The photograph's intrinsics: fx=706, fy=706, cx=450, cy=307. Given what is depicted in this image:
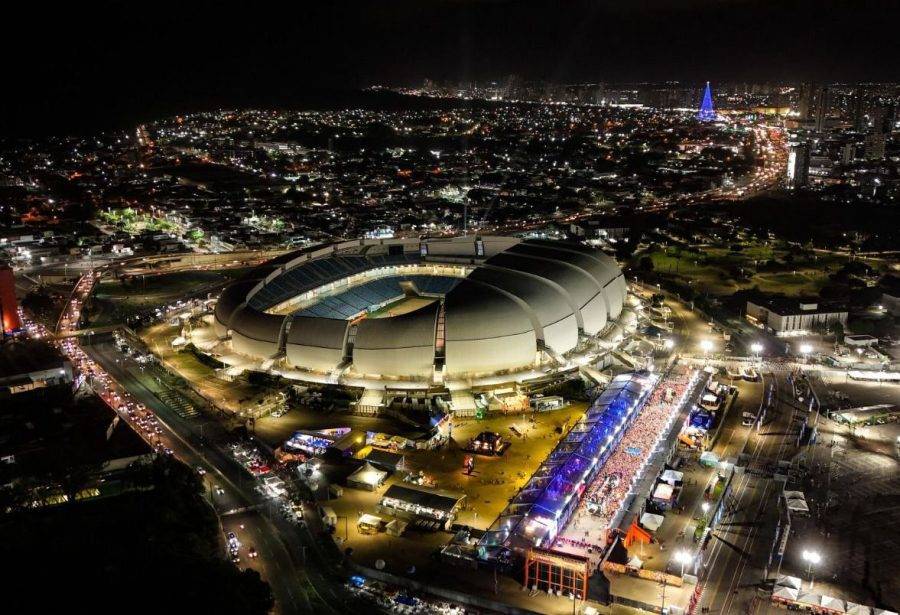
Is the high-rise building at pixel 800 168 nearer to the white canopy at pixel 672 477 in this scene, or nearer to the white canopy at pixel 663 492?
the white canopy at pixel 672 477

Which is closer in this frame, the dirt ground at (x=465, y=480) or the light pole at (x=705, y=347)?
the dirt ground at (x=465, y=480)

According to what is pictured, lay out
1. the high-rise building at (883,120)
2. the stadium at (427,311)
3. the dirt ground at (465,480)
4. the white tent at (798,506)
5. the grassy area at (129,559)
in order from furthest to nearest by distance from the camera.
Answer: the high-rise building at (883,120) → the stadium at (427,311) → the white tent at (798,506) → the dirt ground at (465,480) → the grassy area at (129,559)

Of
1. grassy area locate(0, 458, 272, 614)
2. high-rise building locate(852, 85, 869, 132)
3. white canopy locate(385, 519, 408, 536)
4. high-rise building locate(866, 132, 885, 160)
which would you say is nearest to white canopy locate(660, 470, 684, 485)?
white canopy locate(385, 519, 408, 536)

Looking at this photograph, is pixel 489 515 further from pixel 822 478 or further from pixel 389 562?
pixel 822 478

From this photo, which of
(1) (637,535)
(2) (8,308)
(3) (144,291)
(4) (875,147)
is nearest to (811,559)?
(1) (637,535)

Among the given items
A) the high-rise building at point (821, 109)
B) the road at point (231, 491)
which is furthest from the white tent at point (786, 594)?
the high-rise building at point (821, 109)

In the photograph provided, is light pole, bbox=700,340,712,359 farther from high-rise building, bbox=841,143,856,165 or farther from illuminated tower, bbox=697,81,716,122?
illuminated tower, bbox=697,81,716,122

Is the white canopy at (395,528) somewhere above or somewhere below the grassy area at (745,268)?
below
